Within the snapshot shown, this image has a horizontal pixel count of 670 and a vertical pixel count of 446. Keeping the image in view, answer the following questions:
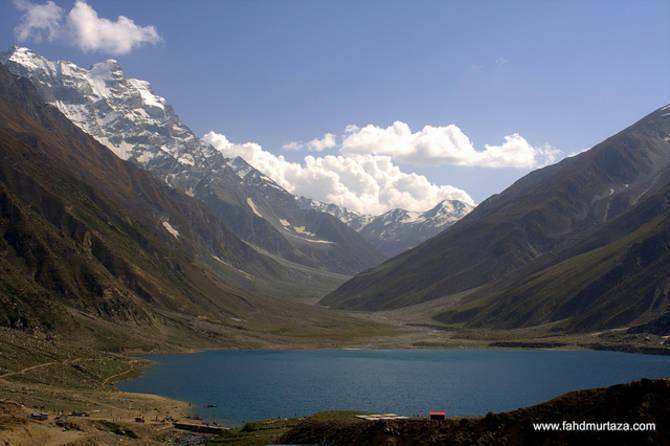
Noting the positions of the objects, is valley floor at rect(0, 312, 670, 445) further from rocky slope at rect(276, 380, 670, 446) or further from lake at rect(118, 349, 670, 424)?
lake at rect(118, 349, 670, 424)

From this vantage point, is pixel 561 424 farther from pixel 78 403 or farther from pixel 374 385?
pixel 374 385

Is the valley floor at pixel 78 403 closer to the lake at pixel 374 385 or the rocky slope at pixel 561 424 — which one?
the rocky slope at pixel 561 424

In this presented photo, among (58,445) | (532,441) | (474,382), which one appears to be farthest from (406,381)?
(532,441)

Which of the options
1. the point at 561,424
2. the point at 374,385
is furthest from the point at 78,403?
the point at 561,424

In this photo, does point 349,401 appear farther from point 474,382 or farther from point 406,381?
point 474,382

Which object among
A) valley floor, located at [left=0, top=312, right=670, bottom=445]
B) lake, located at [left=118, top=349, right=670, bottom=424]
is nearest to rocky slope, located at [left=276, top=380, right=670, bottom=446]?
valley floor, located at [left=0, top=312, right=670, bottom=445]

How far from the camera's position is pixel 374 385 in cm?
15475

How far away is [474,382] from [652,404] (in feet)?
380

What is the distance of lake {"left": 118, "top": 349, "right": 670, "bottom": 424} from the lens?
4889 inches

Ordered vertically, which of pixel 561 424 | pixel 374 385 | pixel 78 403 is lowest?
pixel 374 385

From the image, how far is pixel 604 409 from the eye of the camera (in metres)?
52.0

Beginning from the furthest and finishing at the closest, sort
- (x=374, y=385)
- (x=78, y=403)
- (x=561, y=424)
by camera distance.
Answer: (x=374, y=385) → (x=78, y=403) → (x=561, y=424)

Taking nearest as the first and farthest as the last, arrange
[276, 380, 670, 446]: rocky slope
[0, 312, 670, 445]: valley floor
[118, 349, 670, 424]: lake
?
[276, 380, 670, 446]: rocky slope < [0, 312, 670, 445]: valley floor < [118, 349, 670, 424]: lake

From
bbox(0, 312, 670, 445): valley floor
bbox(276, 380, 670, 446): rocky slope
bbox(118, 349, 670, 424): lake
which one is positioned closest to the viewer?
bbox(276, 380, 670, 446): rocky slope
